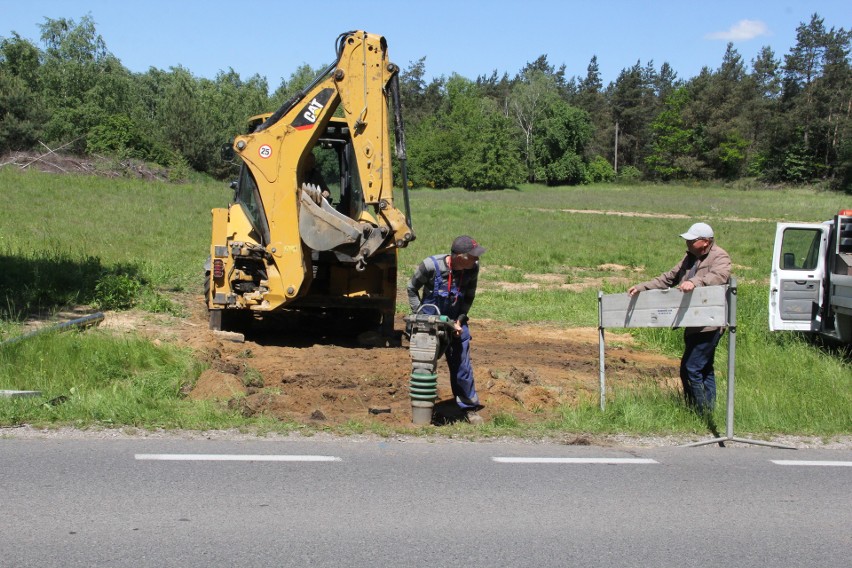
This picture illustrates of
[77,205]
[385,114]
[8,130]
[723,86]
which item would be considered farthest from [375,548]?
[723,86]

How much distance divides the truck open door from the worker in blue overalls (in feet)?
20.7

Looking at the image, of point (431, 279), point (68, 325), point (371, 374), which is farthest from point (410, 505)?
point (68, 325)

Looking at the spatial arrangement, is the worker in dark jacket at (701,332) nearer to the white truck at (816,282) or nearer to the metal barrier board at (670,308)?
the metal barrier board at (670,308)

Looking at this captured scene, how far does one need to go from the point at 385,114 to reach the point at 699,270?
4.74 m

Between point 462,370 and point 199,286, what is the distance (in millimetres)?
10542

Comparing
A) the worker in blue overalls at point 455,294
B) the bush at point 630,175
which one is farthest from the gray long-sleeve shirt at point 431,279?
the bush at point 630,175

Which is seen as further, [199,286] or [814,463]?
[199,286]

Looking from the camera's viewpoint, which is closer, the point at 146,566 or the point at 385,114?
the point at 146,566

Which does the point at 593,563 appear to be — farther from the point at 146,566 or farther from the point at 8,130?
the point at 8,130

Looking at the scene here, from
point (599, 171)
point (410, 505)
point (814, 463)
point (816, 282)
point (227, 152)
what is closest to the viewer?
point (410, 505)

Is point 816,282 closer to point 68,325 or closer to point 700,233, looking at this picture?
point 700,233

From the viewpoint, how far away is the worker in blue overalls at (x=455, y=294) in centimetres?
811

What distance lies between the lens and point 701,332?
829 centimetres

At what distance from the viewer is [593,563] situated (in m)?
4.79
